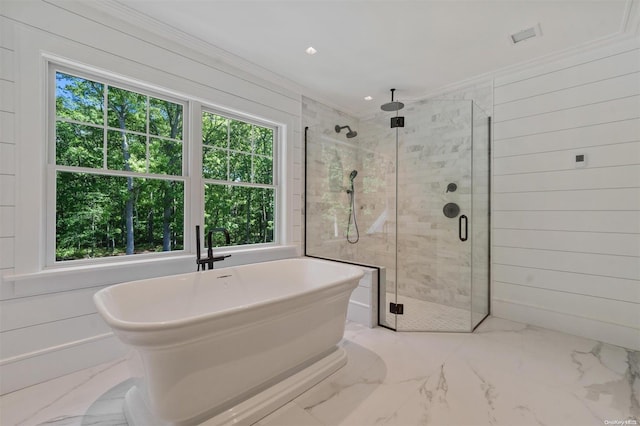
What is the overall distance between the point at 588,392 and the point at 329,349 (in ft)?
5.28

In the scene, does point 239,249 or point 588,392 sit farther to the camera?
point 239,249

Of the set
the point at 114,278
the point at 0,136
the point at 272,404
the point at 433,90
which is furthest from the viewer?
the point at 433,90

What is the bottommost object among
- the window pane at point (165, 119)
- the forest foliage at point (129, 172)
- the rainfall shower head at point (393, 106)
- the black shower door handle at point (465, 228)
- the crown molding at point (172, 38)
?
the black shower door handle at point (465, 228)

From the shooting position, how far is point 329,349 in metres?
1.99

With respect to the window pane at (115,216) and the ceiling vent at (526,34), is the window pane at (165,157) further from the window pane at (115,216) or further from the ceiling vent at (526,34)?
the ceiling vent at (526,34)

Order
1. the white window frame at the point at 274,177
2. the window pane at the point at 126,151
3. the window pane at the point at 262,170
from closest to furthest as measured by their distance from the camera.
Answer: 1. the window pane at the point at 126,151
2. the white window frame at the point at 274,177
3. the window pane at the point at 262,170

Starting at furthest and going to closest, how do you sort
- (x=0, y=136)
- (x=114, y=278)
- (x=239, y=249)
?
(x=239, y=249), (x=114, y=278), (x=0, y=136)

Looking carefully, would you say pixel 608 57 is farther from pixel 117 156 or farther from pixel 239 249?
pixel 117 156

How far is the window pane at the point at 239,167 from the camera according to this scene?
2.88 m

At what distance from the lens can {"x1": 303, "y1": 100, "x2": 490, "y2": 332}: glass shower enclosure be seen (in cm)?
284

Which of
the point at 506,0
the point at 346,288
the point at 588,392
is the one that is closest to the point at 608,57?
the point at 506,0

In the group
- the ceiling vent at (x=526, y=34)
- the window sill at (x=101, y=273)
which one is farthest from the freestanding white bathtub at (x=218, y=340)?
the ceiling vent at (x=526, y=34)

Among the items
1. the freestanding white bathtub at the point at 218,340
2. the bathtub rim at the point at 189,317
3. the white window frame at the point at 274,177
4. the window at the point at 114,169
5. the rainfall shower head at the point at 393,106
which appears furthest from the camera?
the rainfall shower head at the point at 393,106

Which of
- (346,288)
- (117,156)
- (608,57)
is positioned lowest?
(346,288)
